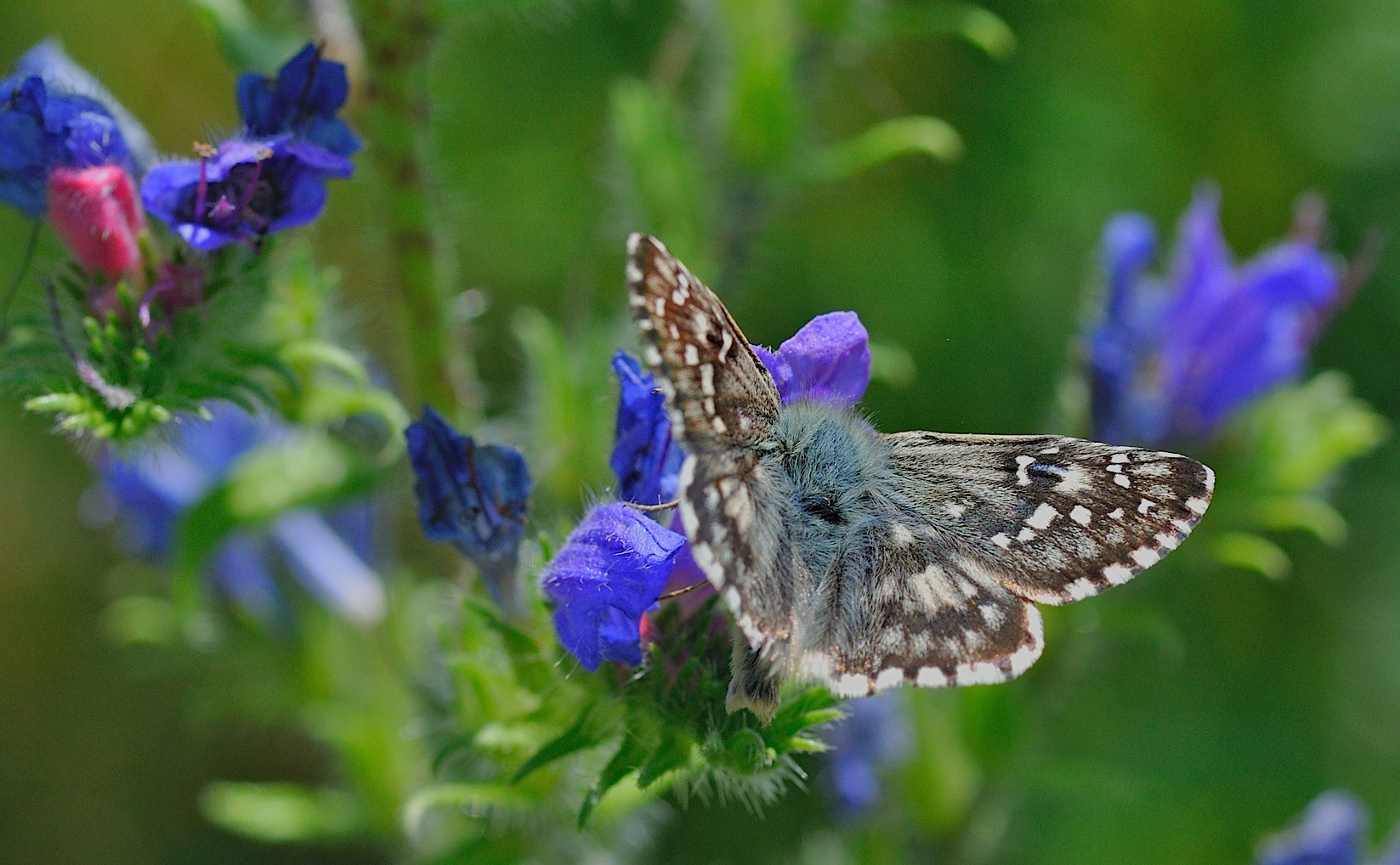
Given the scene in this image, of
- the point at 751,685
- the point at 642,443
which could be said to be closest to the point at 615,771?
the point at 751,685

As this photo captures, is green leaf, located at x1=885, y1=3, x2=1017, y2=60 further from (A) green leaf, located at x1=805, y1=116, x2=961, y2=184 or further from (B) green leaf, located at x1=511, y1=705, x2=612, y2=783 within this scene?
(B) green leaf, located at x1=511, y1=705, x2=612, y2=783

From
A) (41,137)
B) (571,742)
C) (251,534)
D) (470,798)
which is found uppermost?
(41,137)

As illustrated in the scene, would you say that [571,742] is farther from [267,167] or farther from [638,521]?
[267,167]

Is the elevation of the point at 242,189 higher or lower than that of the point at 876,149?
higher

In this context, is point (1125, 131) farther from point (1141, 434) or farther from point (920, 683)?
point (920, 683)

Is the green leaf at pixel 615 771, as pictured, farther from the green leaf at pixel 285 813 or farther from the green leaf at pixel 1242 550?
the green leaf at pixel 1242 550

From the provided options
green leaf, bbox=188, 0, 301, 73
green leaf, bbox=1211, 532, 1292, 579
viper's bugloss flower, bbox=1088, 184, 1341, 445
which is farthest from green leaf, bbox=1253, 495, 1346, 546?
green leaf, bbox=188, 0, 301, 73
